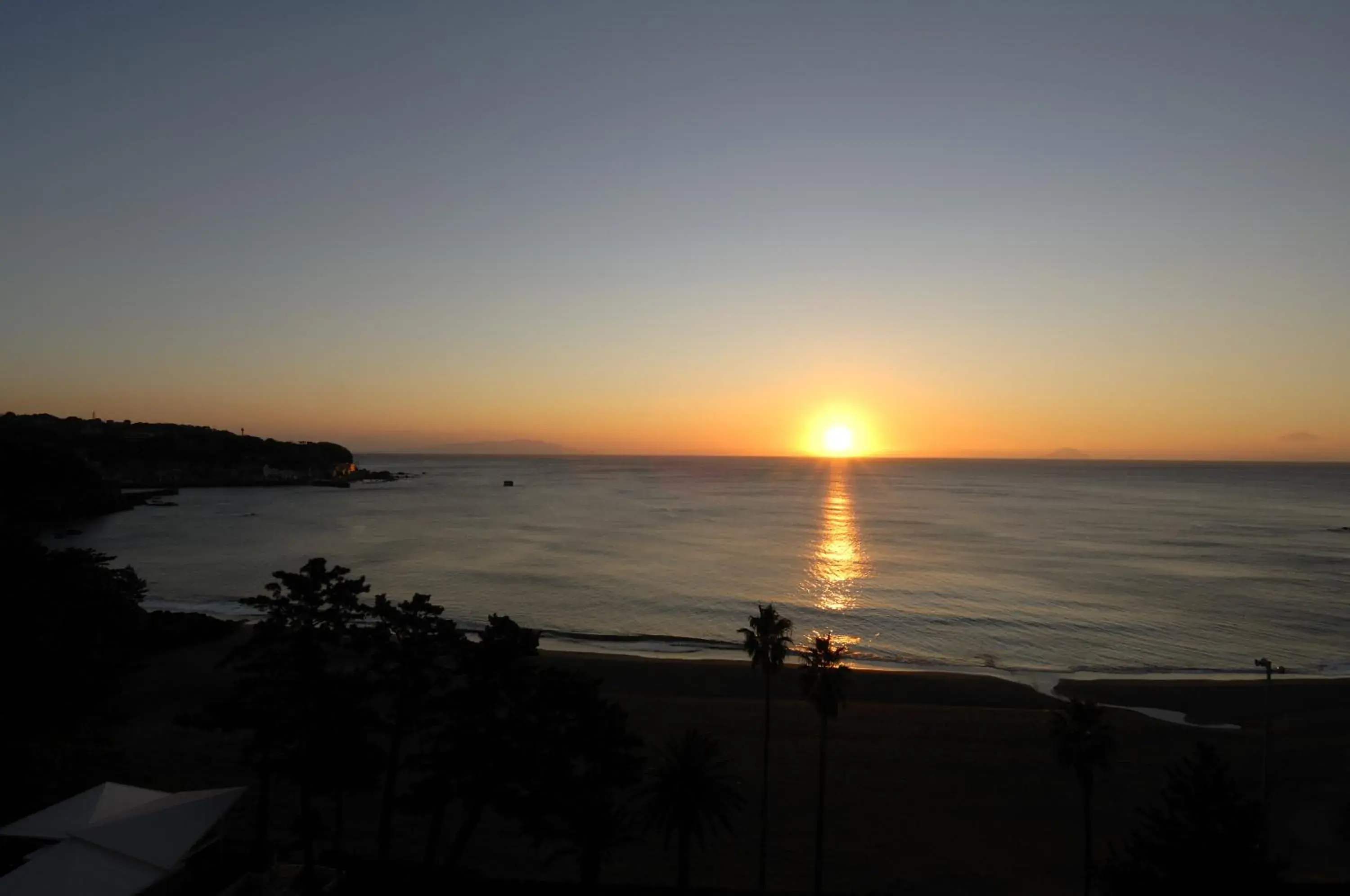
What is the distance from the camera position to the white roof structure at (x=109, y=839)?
1591cm

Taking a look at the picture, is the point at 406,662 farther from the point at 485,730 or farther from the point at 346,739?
the point at 485,730

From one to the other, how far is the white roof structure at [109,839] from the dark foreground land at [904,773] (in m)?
4.64

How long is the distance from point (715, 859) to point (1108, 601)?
5362 centimetres

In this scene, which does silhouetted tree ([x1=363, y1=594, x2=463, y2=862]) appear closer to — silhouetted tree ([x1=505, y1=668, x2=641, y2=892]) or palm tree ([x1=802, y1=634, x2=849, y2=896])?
silhouetted tree ([x1=505, y1=668, x2=641, y2=892])

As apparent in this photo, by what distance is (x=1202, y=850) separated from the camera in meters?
15.4

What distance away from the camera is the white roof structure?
1591cm

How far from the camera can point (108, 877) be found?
16.2 m

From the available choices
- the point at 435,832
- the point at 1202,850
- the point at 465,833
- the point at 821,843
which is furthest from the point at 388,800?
the point at 1202,850

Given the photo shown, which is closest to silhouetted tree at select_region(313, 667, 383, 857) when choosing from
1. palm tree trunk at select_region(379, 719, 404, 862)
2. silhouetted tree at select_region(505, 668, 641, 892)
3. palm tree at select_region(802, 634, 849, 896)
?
palm tree trunk at select_region(379, 719, 404, 862)

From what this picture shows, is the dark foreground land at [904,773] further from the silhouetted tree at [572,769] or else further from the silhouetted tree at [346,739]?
the silhouetted tree at [572,769]

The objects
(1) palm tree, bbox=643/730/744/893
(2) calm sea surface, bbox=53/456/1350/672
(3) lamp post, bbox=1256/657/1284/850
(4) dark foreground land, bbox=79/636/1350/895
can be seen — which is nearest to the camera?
(1) palm tree, bbox=643/730/744/893

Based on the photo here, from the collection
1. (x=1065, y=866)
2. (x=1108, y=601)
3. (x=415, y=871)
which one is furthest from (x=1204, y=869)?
(x=1108, y=601)

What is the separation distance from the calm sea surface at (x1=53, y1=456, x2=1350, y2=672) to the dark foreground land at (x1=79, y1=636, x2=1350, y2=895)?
9014mm

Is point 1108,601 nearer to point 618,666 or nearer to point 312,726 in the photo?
point 618,666
